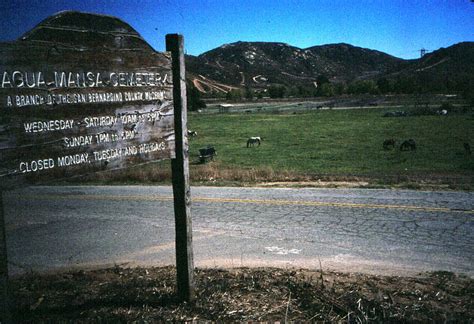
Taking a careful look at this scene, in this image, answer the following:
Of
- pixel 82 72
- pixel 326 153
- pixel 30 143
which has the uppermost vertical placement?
pixel 82 72

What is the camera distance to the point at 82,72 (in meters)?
3.38

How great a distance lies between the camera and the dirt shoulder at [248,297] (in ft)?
13.3

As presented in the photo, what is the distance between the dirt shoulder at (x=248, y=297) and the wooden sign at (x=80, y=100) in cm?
159

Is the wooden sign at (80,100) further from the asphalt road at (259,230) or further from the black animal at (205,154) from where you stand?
the black animal at (205,154)

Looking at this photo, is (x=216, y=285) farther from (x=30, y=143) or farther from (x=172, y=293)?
(x=30, y=143)

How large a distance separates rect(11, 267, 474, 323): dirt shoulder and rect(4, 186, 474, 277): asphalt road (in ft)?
2.63

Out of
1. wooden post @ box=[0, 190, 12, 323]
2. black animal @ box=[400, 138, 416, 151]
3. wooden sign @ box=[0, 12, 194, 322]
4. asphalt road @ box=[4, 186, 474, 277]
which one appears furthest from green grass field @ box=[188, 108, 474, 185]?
wooden post @ box=[0, 190, 12, 323]

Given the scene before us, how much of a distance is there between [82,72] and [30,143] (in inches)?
29.3

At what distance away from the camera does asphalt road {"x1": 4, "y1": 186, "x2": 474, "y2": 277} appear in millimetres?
6500

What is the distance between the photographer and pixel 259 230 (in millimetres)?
8219

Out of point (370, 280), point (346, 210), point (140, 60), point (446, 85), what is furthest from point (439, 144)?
point (446, 85)

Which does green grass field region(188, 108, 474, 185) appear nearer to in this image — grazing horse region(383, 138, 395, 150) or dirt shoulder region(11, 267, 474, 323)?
grazing horse region(383, 138, 395, 150)

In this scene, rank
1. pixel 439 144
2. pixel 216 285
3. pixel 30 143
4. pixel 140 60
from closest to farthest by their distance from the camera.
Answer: pixel 30 143 < pixel 140 60 < pixel 216 285 < pixel 439 144

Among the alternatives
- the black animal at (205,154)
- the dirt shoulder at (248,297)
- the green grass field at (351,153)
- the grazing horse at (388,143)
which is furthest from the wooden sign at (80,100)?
the grazing horse at (388,143)
